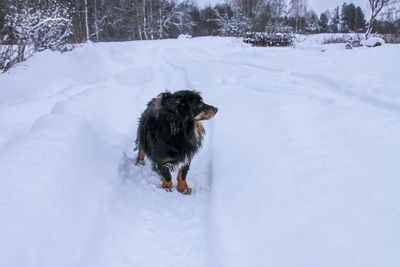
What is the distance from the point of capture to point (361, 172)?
222 centimetres

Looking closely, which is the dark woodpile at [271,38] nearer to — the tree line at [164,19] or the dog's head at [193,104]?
the tree line at [164,19]

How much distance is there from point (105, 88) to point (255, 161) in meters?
4.50

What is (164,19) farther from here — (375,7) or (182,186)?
(182,186)

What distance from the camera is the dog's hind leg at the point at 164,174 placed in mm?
3057

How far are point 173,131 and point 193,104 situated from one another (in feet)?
1.25

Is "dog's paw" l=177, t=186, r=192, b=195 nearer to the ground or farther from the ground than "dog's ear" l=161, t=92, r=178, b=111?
nearer to the ground

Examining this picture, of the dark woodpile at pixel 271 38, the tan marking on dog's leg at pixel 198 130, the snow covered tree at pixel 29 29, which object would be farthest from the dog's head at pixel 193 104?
the dark woodpile at pixel 271 38

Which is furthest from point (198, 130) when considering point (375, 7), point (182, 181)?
point (375, 7)

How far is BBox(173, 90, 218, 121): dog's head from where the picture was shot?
2770 mm

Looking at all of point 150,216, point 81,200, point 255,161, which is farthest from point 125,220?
point 255,161

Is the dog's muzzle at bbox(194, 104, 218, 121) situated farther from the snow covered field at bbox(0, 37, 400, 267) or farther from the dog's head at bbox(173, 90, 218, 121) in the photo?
the snow covered field at bbox(0, 37, 400, 267)

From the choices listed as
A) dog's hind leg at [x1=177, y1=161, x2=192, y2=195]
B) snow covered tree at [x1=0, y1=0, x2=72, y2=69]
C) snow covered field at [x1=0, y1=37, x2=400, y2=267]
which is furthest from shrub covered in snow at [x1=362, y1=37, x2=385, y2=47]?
snow covered tree at [x1=0, y1=0, x2=72, y2=69]

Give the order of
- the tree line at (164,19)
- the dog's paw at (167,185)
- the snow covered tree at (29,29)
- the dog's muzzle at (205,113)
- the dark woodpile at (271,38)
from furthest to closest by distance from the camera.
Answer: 1. the dark woodpile at (271,38)
2. the tree line at (164,19)
3. the snow covered tree at (29,29)
4. the dog's paw at (167,185)
5. the dog's muzzle at (205,113)

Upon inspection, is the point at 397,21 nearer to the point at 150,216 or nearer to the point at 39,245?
the point at 150,216
